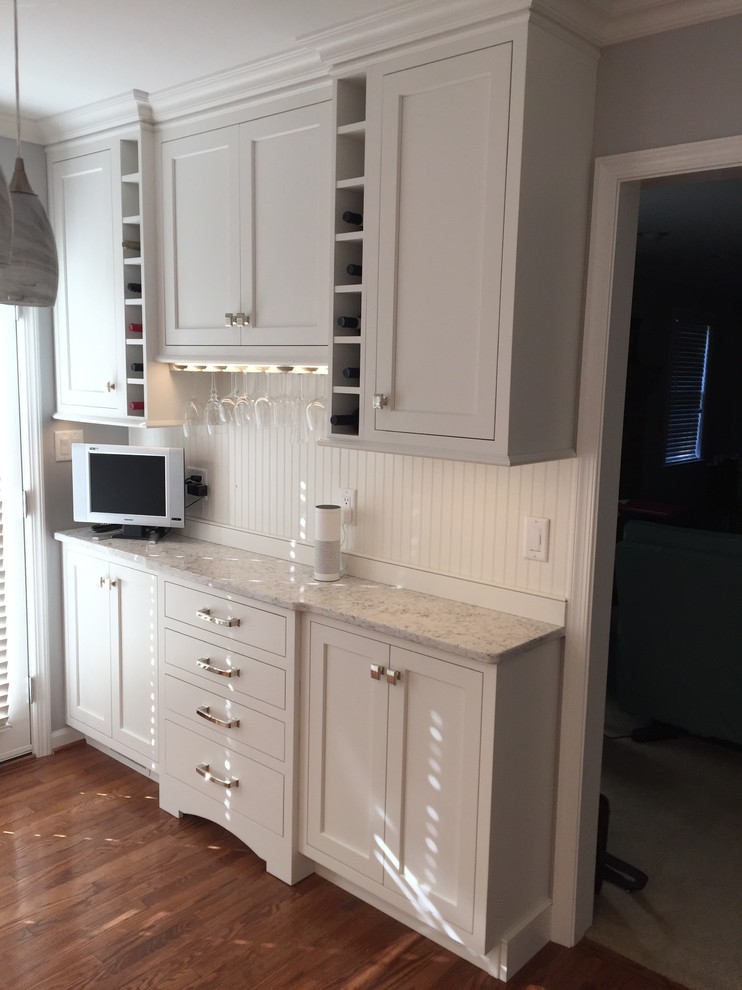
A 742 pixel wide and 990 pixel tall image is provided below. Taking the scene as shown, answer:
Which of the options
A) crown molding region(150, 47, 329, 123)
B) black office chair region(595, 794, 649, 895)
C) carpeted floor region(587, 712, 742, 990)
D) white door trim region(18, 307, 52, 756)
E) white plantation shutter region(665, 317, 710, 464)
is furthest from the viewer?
white plantation shutter region(665, 317, 710, 464)

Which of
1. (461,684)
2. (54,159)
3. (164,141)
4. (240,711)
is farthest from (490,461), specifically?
(54,159)

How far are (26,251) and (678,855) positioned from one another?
2.73 metres

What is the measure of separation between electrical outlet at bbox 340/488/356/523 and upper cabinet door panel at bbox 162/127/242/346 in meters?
0.64

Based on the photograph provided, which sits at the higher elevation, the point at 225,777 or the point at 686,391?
the point at 686,391

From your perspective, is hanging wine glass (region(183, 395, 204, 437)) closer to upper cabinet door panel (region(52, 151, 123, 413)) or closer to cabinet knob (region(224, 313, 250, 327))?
upper cabinet door panel (region(52, 151, 123, 413))

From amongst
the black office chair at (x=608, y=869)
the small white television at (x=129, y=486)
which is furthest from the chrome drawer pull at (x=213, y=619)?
the black office chair at (x=608, y=869)

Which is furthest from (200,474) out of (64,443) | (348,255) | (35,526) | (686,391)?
(686,391)

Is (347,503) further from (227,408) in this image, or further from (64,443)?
(64,443)

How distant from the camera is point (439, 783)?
90.5 inches

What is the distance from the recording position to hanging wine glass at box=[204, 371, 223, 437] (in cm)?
306

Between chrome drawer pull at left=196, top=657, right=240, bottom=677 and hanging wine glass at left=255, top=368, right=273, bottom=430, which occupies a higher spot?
hanging wine glass at left=255, top=368, right=273, bottom=430

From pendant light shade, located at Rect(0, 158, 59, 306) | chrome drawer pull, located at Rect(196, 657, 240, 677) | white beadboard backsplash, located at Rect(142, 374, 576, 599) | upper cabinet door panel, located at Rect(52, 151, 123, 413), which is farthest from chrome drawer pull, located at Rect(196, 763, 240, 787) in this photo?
pendant light shade, located at Rect(0, 158, 59, 306)

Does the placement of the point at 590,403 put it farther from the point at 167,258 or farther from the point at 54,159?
the point at 54,159

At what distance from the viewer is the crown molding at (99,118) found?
9.82ft
